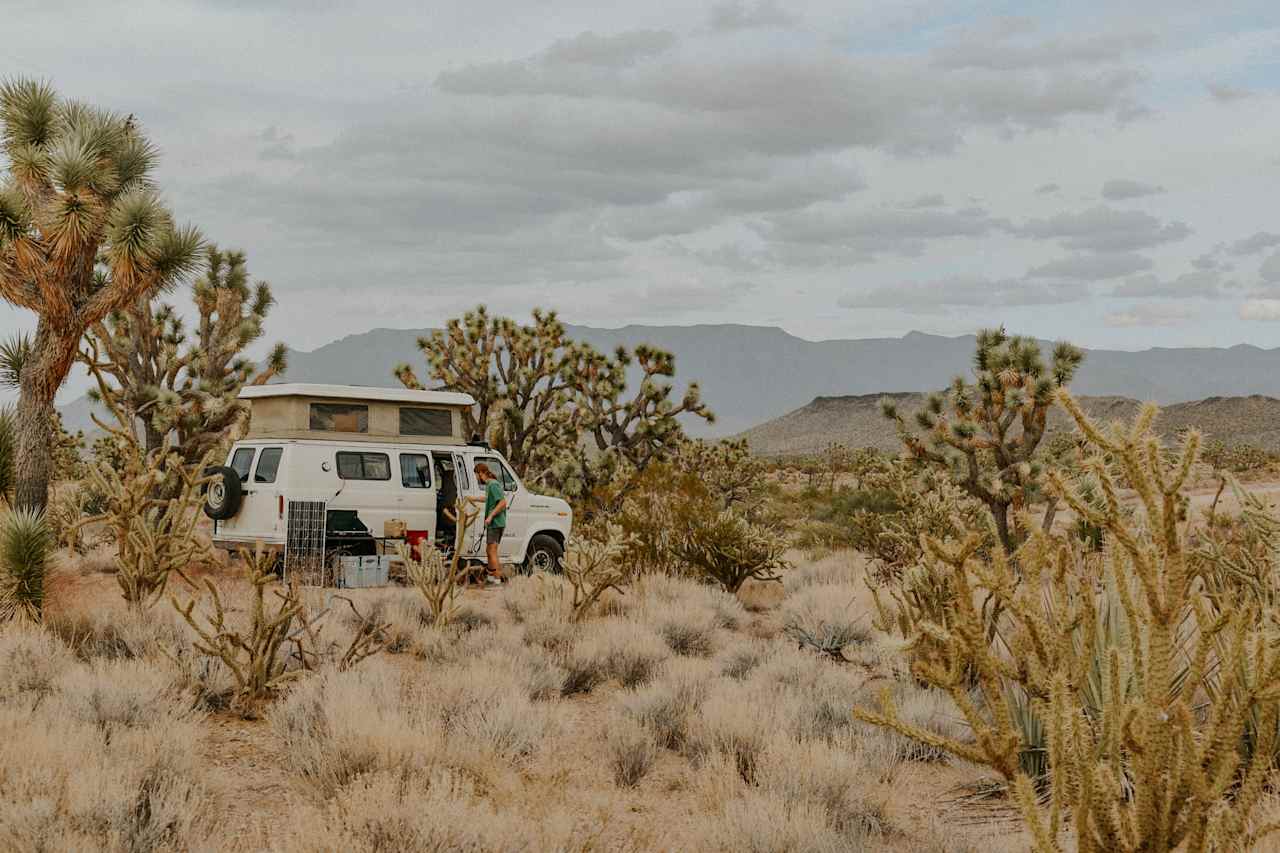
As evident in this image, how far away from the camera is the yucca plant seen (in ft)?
31.1

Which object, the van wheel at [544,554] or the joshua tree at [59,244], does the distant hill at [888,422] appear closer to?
the van wheel at [544,554]

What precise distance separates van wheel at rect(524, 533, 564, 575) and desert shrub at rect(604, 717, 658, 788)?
7.70 m

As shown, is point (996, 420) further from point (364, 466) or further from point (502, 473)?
point (364, 466)

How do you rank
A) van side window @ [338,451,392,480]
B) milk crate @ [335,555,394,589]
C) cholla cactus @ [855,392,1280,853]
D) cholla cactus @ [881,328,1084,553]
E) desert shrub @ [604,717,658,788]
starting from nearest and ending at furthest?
cholla cactus @ [855,392,1280,853] → desert shrub @ [604,717,658,788] → milk crate @ [335,555,394,589] → van side window @ [338,451,392,480] → cholla cactus @ [881,328,1084,553]

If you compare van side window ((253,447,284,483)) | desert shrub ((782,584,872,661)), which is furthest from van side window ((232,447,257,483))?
desert shrub ((782,584,872,661))

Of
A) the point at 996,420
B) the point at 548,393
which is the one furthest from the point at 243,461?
the point at 996,420

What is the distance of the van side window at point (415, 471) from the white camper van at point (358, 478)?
13 mm

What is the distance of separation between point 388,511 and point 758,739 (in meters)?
7.85

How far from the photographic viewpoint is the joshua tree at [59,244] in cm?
1259

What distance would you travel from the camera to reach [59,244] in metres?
12.7

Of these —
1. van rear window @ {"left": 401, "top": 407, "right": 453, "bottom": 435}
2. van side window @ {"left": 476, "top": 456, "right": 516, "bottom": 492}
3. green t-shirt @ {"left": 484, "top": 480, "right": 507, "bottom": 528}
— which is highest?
van rear window @ {"left": 401, "top": 407, "right": 453, "bottom": 435}

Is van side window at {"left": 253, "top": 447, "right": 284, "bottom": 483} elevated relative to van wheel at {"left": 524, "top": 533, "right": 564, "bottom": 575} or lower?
elevated

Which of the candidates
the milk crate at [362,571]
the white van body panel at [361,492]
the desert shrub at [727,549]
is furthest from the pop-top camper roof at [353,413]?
the desert shrub at [727,549]

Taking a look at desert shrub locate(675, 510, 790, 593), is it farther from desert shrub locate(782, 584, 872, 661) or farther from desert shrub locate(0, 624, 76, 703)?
desert shrub locate(0, 624, 76, 703)
